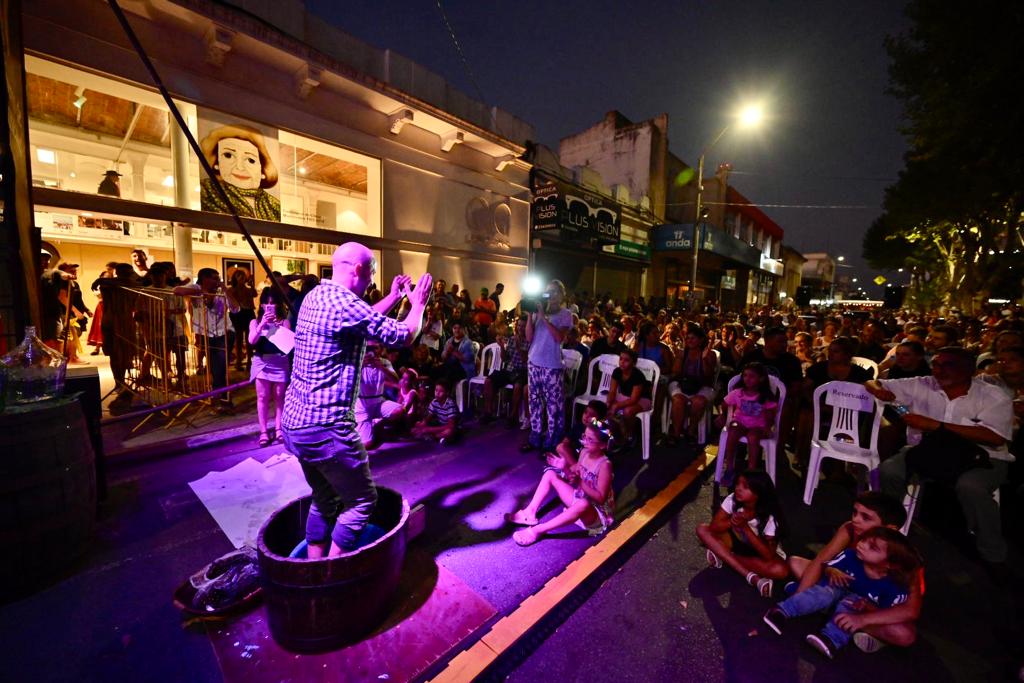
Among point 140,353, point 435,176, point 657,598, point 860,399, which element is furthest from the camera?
point 435,176

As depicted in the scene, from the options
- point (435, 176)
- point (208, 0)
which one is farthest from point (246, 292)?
point (435, 176)

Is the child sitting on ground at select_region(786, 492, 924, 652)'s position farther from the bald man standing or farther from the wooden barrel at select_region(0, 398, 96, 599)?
the wooden barrel at select_region(0, 398, 96, 599)

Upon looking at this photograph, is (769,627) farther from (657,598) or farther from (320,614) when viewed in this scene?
(320,614)

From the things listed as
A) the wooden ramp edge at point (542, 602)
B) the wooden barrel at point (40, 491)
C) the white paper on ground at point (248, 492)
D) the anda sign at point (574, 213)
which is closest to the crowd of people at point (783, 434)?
the wooden ramp edge at point (542, 602)

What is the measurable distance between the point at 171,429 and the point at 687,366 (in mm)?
7074

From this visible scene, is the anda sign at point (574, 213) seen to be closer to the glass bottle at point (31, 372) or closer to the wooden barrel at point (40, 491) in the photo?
the glass bottle at point (31, 372)

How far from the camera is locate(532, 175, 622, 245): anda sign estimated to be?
13398 millimetres

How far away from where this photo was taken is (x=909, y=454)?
3.74 meters

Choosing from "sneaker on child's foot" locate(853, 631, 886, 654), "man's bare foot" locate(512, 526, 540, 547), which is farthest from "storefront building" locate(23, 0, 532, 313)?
"sneaker on child's foot" locate(853, 631, 886, 654)

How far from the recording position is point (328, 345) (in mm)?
2221

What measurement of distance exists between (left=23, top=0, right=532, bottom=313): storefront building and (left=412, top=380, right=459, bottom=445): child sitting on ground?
16.4ft

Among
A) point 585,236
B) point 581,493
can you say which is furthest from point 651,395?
point 585,236

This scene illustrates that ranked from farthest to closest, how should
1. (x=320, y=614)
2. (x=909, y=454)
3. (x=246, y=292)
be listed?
1. (x=246, y=292)
2. (x=909, y=454)
3. (x=320, y=614)

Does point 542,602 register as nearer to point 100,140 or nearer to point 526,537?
point 526,537
